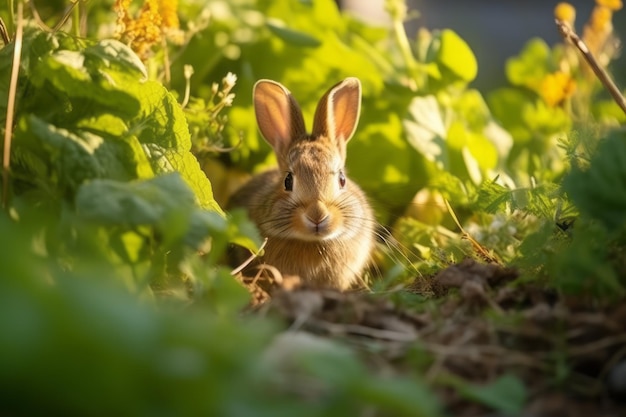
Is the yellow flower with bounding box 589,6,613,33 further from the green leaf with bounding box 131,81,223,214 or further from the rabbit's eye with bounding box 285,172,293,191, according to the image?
the green leaf with bounding box 131,81,223,214

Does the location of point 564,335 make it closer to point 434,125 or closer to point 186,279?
point 186,279

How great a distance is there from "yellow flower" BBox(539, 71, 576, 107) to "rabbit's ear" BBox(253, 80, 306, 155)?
1.07 m

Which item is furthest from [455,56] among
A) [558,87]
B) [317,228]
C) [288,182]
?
[317,228]

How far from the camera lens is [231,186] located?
11.7 feet

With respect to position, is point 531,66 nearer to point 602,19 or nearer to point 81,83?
point 602,19

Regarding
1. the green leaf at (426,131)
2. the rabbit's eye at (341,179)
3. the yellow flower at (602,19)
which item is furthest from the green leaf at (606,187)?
the yellow flower at (602,19)

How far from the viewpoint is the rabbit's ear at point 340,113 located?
303 cm

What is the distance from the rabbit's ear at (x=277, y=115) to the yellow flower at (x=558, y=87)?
107 centimetres

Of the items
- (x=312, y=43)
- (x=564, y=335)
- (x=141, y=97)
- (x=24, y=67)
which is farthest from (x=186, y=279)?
(x=312, y=43)

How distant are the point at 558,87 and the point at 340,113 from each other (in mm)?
961

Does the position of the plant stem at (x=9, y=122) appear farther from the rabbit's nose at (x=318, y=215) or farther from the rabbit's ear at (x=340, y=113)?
the rabbit's ear at (x=340, y=113)

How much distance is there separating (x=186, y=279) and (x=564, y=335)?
82 cm

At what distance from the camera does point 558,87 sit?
3.59 meters

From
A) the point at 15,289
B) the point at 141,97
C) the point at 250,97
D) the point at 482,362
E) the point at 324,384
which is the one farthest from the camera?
the point at 250,97
